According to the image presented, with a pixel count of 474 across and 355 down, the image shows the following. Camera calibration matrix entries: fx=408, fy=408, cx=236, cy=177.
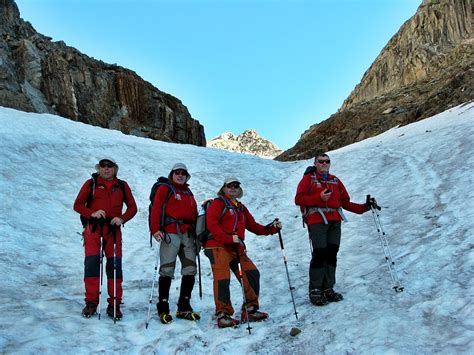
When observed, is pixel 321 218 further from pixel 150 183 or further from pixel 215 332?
pixel 150 183

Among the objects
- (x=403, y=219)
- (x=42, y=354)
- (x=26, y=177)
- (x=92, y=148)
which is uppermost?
(x=92, y=148)

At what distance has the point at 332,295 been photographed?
252 inches

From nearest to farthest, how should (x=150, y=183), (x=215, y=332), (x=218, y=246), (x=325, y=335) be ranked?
(x=325, y=335)
(x=215, y=332)
(x=218, y=246)
(x=150, y=183)

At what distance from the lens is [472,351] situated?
3867 millimetres

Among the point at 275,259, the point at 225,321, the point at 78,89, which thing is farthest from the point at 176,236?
the point at 78,89

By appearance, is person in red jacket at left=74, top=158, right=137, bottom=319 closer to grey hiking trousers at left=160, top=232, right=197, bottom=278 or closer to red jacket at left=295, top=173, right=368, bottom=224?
grey hiking trousers at left=160, top=232, right=197, bottom=278

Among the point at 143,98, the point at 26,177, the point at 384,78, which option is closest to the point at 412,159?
the point at 26,177

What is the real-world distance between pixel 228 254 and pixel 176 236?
3.00 feet

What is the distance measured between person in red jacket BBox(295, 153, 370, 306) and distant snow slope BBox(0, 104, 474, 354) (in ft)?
1.10

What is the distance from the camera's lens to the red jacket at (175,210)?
6629 mm

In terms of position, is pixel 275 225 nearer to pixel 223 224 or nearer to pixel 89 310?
pixel 223 224

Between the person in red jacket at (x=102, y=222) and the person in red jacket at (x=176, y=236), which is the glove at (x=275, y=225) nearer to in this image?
the person in red jacket at (x=176, y=236)

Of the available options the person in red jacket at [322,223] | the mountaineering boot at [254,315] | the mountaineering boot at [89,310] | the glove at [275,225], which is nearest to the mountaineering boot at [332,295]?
the person in red jacket at [322,223]

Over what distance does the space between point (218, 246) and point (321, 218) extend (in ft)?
5.76
